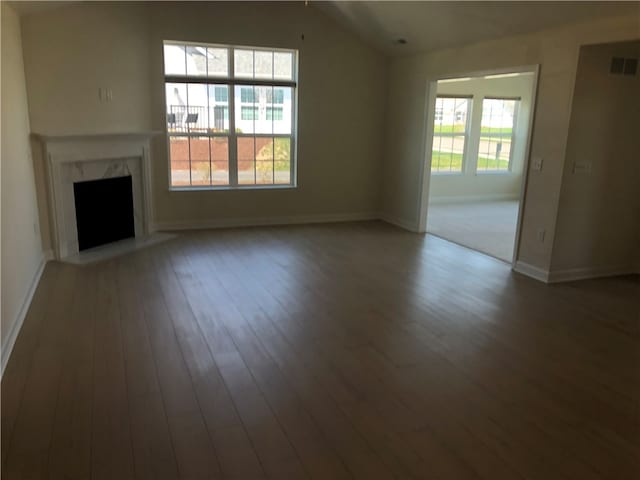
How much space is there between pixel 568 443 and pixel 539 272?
2856 mm

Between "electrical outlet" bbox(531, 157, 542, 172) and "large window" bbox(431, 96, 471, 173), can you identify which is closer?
"electrical outlet" bbox(531, 157, 542, 172)

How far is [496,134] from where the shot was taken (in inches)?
392

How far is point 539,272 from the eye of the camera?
16.6 ft

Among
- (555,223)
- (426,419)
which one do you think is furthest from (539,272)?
(426,419)

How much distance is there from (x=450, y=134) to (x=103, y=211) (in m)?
6.45

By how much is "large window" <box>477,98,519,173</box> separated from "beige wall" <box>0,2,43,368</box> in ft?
25.9

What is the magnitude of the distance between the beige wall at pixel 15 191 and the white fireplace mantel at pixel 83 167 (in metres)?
0.34

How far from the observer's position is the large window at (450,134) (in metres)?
9.38

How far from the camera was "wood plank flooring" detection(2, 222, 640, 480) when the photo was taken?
231 centimetres

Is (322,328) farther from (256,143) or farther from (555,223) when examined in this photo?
(256,143)

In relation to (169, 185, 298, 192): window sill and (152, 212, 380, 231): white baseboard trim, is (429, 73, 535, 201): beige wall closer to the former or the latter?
(152, 212, 380, 231): white baseboard trim

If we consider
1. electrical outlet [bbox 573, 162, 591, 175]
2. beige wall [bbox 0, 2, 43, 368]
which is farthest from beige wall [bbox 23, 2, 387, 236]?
electrical outlet [bbox 573, 162, 591, 175]

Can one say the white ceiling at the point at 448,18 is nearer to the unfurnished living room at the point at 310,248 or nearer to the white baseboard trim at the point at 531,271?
the unfurnished living room at the point at 310,248

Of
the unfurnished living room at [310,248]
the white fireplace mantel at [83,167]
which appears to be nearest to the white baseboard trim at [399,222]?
the unfurnished living room at [310,248]
